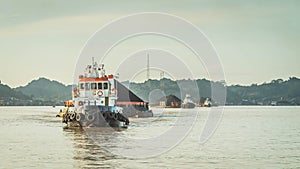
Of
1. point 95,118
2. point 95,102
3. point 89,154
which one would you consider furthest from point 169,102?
point 89,154

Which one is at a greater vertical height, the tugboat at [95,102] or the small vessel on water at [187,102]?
the small vessel on water at [187,102]

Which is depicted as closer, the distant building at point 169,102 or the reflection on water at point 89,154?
the reflection on water at point 89,154

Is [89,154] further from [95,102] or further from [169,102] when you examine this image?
[169,102]

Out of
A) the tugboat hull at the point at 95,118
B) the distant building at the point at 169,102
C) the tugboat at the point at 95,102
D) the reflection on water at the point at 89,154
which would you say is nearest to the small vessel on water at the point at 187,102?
the distant building at the point at 169,102

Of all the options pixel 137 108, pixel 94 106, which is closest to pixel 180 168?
pixel 94 106

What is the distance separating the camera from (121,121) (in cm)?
4847

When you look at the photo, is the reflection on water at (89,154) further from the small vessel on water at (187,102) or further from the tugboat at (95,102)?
the small vessel on water at (187,102)

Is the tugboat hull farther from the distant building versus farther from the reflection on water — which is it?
the distant building

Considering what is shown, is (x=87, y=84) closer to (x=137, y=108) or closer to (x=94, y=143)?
(x=94, y=143)

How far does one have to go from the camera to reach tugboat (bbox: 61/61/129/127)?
4584 cm

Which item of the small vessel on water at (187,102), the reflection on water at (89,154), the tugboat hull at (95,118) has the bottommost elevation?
the reflection on water at (89,154)

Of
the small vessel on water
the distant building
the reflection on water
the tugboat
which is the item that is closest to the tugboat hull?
the tugboat

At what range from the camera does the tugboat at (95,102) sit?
45.8 m

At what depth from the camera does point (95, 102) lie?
4956 cm
